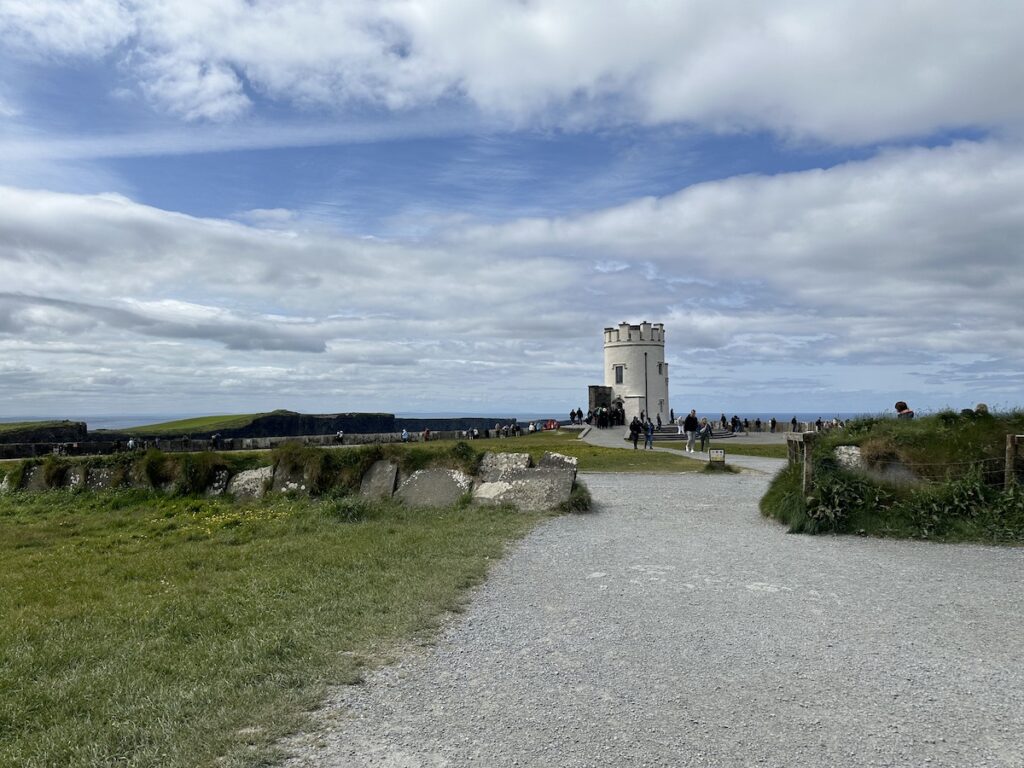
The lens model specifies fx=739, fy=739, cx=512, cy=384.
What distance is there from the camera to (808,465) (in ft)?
41.2

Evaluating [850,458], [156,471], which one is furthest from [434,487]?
[850,458]

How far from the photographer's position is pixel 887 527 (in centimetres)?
1140

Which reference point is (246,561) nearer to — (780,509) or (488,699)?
(488,699)

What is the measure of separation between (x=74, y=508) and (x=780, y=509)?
43.0ft

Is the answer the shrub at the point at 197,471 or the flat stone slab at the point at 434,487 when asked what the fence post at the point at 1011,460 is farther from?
the shrub at the point at 197,471

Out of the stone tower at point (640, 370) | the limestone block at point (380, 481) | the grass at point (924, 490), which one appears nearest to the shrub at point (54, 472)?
the limestone block at point (380, 481)

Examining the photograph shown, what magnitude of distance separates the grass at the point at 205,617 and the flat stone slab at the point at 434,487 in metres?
1.01

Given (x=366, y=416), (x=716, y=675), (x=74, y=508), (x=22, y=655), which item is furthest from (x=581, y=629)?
(x=366, y=416)

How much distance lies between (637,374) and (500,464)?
4491cm

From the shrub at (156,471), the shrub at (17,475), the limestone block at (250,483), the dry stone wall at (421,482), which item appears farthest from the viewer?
the shrub at (17,475)

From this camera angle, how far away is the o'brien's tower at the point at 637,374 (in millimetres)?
57812

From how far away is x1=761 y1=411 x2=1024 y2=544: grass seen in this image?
1119 cm

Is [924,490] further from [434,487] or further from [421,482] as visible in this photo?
[421,482]

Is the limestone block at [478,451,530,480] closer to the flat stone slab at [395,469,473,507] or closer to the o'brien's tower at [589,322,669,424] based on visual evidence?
the flat stone slab at [395,469,473,507]
